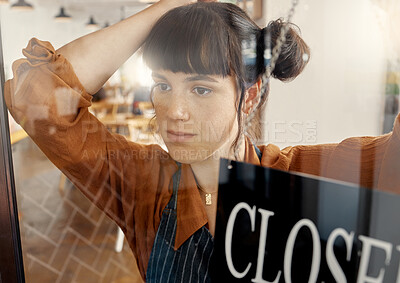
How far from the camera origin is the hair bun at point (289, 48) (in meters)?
0.71

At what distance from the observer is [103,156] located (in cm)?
86

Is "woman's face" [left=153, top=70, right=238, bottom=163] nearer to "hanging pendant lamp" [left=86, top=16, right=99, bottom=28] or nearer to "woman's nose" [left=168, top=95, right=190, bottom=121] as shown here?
"woman's nose" [left=168, top=95, right=190, bottom=121]

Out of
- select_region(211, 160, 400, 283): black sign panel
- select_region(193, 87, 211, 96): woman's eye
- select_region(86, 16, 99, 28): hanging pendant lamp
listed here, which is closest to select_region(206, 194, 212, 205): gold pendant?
select_region(211, 160, 400, 283): black sign panel

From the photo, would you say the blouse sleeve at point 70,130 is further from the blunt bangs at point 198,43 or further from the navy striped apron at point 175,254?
the blunt bangs at point 198,43

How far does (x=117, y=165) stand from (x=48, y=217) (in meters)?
0.26

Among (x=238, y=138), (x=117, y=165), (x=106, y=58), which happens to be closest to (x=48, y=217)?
(x=117, y=165)

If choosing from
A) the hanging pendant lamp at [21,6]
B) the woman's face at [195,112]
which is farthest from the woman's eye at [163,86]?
the hanging pendant lamp at [21,6]

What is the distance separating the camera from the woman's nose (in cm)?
75

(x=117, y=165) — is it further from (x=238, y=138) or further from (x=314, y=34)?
(x=314, y=34)

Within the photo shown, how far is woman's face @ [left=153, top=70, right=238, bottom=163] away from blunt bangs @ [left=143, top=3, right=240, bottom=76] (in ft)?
0.06

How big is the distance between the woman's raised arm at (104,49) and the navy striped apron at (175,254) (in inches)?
11.0

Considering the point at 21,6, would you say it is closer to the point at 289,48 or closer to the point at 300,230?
the point at 289,48

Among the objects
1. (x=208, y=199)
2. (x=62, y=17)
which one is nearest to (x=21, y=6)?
(x=62, y=17)

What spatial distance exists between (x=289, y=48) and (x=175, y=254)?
513mm
